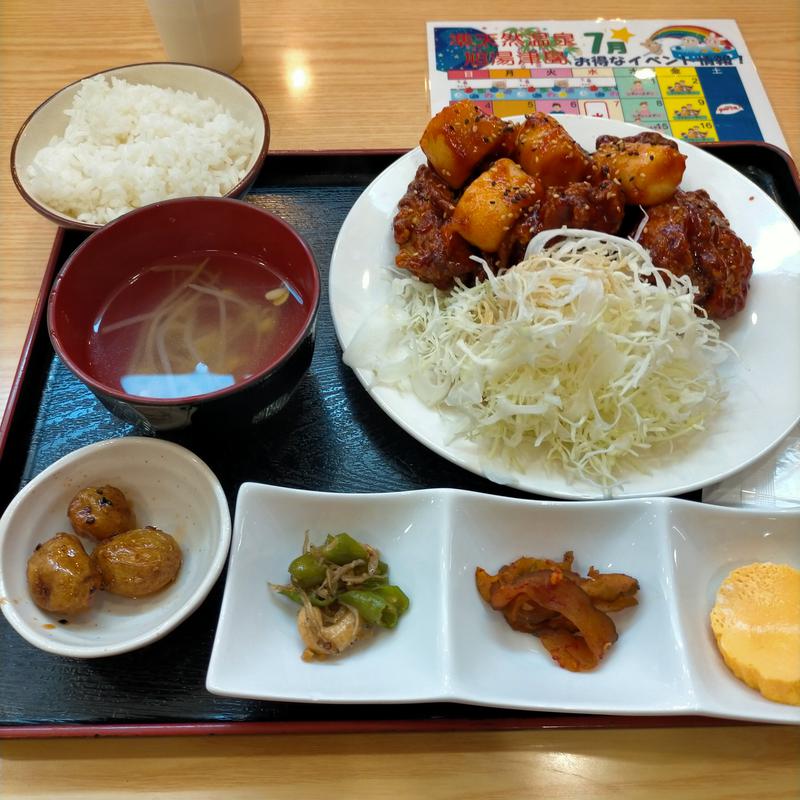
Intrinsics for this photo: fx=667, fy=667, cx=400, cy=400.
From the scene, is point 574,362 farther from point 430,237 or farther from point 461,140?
point 461,140

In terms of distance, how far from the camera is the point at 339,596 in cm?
143

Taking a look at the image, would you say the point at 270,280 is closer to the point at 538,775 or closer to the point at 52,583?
the point at 52,583

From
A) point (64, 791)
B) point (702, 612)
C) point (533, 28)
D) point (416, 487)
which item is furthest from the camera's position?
point (533, 28)

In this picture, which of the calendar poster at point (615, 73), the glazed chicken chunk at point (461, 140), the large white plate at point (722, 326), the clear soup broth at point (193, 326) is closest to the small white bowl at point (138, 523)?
the clear soup broth at point (193, 326)

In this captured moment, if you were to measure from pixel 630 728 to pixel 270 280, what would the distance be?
1.37m

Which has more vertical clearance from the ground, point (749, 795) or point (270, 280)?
point (270, 280)

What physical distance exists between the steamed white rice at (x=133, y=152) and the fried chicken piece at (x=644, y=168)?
3.70 ft

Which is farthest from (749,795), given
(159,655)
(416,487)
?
(159,655)

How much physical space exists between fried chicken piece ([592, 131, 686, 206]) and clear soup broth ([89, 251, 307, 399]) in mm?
983

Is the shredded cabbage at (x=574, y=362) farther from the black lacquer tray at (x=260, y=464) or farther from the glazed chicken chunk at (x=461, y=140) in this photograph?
the glazed chicken chunk at (x=461, y=140)

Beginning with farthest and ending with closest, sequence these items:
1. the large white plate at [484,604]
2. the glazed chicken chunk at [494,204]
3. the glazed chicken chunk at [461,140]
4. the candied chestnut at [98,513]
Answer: the glazed chicken chunk at [461,140] → the glazed chicken chunk at [494,204] → the candied chestnut at [98,513] → the large white plate at [484,604]

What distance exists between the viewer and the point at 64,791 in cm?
133

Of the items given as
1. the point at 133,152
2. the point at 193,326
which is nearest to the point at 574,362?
the point at 193,326

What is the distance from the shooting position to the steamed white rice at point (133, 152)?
2014 millimetres
